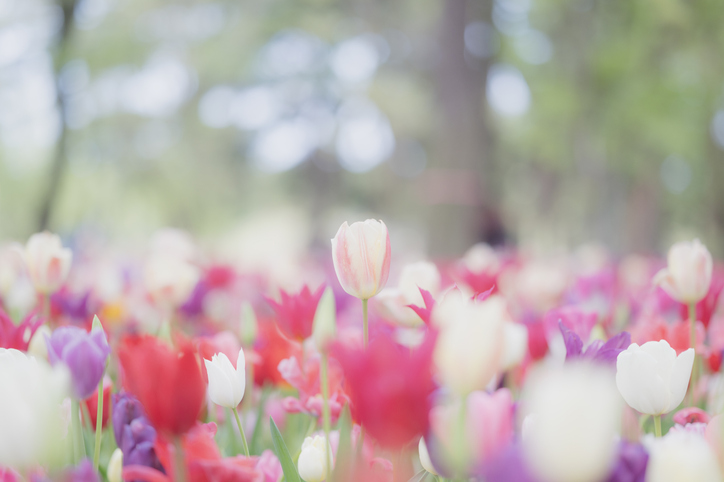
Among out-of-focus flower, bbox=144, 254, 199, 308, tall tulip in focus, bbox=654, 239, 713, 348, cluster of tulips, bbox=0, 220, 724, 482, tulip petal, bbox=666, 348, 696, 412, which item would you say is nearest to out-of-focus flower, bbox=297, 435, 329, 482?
cluster of tulips, bbox=0, 220, 724, 482

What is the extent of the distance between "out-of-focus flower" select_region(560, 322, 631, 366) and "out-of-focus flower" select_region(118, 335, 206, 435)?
51 cm

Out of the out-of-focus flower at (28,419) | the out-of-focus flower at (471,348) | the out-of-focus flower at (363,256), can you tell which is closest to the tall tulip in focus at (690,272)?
the out-of-focus flower at (363,256)

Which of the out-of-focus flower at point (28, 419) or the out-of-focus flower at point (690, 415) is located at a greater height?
the out-of-focus flower at point (28, 419)

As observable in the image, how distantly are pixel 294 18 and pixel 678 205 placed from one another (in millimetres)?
14089

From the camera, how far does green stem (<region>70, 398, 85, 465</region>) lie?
0.77 meters

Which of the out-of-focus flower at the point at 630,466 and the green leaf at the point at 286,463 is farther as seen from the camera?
the green leaf at the point at 286,463

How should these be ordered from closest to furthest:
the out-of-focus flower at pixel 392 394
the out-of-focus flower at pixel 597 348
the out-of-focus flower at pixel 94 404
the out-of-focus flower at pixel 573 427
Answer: the out-of-focus flower at pixel 573 427
the out-of-focus flower at pixel 392 394
the out-of-focus flower at pixel 597 348
the out-of-focus flower at pixel 94 404

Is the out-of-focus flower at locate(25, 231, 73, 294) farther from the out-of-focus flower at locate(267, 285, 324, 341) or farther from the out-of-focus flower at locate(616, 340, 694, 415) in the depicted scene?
the out-of-focus flower at locate(616, 340, 694, 415)

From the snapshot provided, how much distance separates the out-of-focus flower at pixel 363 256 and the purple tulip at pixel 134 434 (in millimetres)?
327

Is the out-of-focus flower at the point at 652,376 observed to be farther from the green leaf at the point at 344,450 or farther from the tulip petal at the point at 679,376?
the green leaf at the point at 344,450

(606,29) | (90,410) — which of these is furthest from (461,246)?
(606,29)

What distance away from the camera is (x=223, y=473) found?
1.89ft

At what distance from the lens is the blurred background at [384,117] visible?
534cm

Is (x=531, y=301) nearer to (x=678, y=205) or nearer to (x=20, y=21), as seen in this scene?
(x=20, y=21)
